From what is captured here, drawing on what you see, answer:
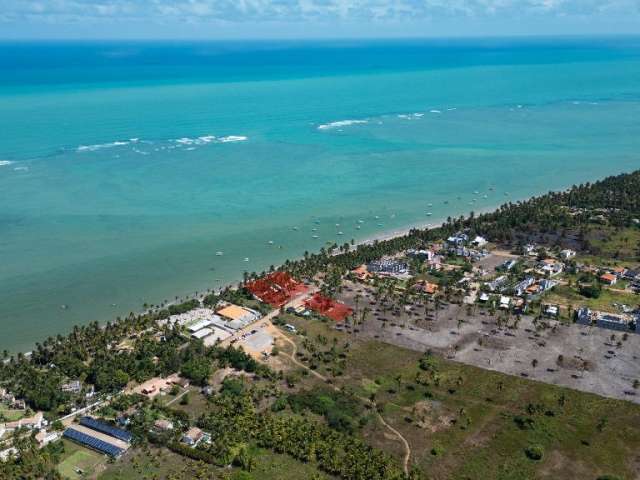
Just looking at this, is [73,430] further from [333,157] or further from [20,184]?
[333,157]

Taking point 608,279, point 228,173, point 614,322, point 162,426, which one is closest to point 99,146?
point 228,173

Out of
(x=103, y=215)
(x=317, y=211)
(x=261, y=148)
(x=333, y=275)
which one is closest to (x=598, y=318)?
(x=333, y=275)

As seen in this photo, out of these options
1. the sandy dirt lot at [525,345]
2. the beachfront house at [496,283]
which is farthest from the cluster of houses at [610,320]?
the beachfront house at [496,283]

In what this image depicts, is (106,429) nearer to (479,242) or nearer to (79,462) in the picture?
(79,462)

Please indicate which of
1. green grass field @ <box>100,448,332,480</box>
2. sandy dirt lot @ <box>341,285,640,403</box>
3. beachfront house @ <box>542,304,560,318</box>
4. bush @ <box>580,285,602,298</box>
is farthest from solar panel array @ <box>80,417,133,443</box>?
bush @ <box>580,285,602,298</box>

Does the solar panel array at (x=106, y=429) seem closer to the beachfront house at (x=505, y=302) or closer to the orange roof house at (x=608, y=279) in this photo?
the beachfront house at (x=505, y=302)

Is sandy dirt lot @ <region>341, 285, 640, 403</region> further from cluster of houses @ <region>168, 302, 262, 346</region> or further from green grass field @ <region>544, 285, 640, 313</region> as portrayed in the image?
cluster of houses @ <region>168, 302, 262, 346</region>

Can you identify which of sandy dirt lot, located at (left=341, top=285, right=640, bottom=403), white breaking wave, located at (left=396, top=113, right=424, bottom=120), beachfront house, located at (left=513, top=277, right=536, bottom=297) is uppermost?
white breaking wave, located at (left=396, top=113, right=424, bottom=120)
